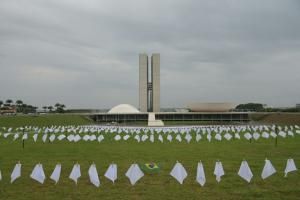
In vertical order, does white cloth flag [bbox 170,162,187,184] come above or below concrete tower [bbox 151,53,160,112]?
below

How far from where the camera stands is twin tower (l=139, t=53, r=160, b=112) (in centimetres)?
8781

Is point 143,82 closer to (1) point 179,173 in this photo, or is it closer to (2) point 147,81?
(2) point 147,81

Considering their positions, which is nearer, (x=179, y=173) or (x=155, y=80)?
(x=179, y=173)

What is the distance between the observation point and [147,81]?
89.7 meters

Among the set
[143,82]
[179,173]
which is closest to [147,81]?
[143,82]

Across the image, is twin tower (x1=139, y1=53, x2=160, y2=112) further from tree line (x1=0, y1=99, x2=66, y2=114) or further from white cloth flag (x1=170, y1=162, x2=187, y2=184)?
white cloth flag (x1=170, y1=162, x2=187, y2=184)

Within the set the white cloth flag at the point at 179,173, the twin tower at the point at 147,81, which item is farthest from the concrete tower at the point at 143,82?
the white cloth flag at the point at 179,173

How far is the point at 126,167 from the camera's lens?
13883mm

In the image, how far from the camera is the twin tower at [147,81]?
288 feet

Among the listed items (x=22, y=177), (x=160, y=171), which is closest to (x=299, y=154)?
(x=160, y=171)

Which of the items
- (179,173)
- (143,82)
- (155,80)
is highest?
(155,80)

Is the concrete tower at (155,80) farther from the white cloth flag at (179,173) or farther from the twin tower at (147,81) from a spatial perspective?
the white cloth flag at (179,173)

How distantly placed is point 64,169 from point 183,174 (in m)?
5.46

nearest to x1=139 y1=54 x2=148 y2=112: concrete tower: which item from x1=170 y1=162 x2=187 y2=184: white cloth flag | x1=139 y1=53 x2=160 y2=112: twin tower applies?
x1=139 y1=53 x2=160 y2=112: twin tower
